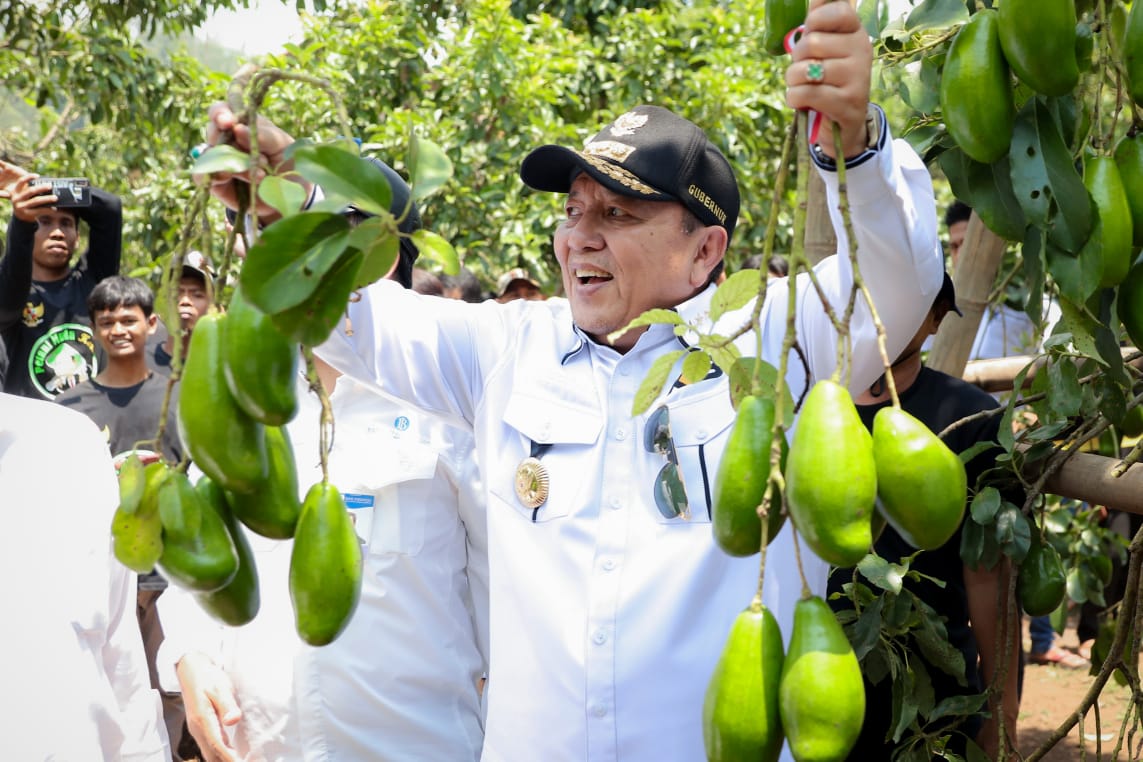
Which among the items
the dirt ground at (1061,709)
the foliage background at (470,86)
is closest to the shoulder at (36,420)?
the foliage background at (470,86)

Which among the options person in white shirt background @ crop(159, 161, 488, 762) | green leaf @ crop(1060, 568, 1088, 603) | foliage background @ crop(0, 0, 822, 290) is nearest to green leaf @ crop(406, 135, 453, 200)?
person in white shirt background @ crop(159, 161, 488, 762)

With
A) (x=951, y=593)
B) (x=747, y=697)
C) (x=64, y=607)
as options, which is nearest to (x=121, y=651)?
(x=64, y=607)

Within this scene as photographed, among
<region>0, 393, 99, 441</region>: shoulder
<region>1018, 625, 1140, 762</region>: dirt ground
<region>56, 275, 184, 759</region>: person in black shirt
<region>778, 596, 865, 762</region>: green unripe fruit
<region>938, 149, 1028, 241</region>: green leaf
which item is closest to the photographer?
<region>778, 596, 865, 762</region>: green unripe fruit

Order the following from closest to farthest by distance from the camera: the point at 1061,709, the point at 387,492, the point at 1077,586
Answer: the point at 387,492 < the point at 1077,586 < the point at 1061,709

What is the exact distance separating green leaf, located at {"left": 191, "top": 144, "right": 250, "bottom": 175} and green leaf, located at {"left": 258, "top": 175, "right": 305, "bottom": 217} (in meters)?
0.03

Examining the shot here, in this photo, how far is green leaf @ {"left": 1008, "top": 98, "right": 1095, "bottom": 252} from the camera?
1099 mm

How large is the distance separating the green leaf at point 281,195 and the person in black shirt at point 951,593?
1724mm

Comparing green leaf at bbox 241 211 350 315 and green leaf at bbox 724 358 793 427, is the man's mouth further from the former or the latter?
green leaf at bbox 241 211 350 315

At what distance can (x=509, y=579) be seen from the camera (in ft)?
6.28

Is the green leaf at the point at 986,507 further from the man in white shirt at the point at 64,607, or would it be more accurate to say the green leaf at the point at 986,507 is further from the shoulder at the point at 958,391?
the man in white shirt at the point at 64,607

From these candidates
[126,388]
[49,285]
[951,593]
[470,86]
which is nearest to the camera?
[951,593]

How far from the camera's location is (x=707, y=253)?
2.17 metres

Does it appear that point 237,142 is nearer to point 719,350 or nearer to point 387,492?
point 719,350

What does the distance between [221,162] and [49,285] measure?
454 centimetres
